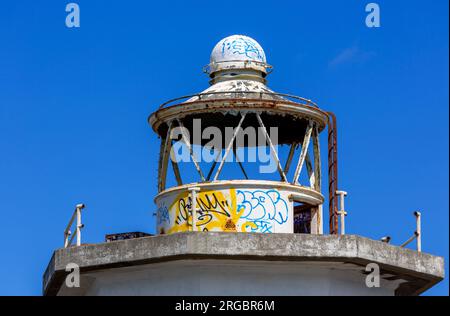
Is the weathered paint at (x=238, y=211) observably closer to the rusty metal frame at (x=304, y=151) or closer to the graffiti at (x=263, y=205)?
the graffiti at (x=263, y=205)

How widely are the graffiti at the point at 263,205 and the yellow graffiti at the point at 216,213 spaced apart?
0.48ft

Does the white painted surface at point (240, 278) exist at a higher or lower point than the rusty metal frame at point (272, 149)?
lower

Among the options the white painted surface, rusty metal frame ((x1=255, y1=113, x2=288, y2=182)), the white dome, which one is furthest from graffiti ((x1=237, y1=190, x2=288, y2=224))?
the white dome

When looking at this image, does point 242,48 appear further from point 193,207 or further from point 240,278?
point 240,278

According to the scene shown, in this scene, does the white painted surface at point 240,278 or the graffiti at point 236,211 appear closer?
the white painted surface at point 240,278

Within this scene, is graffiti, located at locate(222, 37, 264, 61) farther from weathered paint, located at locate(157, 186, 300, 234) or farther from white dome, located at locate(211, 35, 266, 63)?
weathered paint, located at locate(157, 186, 300, 234)

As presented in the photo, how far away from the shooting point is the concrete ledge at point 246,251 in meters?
43.0

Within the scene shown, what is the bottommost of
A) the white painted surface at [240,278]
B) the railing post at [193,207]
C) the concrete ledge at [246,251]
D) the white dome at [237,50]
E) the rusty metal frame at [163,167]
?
the white painted surface at [240,278]

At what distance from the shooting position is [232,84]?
45844mm

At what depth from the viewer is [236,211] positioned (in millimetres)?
44156

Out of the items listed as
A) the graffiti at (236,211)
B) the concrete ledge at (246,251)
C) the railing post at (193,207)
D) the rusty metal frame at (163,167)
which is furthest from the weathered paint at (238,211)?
the rusty metal frame at (163,167)

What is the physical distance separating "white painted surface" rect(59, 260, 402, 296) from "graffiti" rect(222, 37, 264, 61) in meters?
5.46

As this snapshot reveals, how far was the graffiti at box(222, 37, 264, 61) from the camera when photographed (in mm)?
46281

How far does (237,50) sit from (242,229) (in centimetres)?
477
